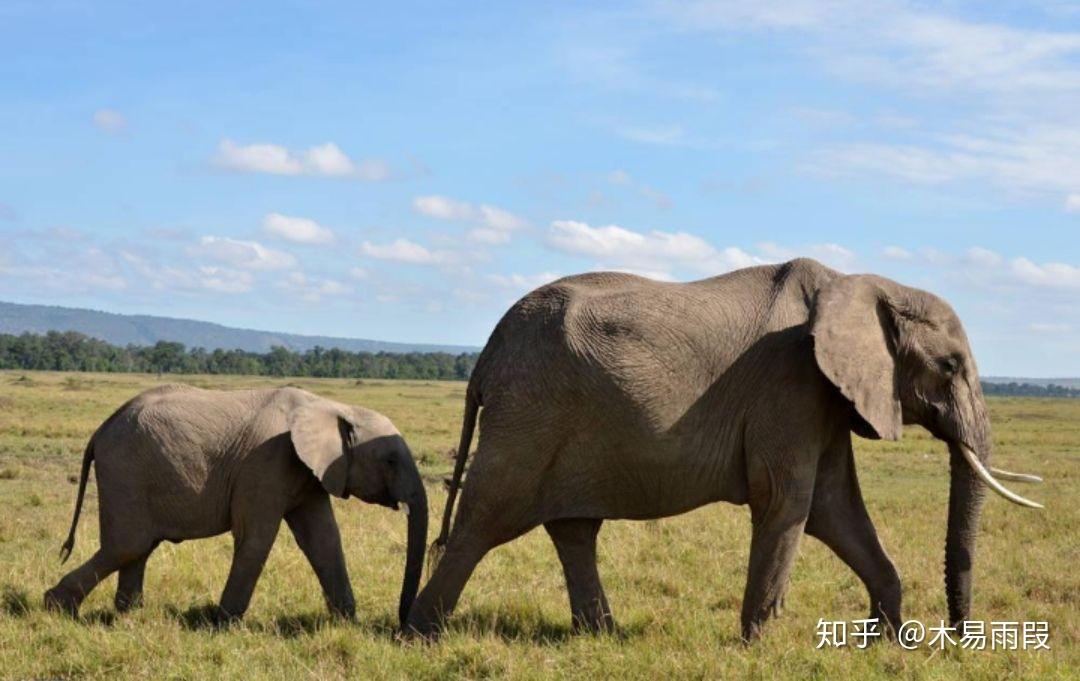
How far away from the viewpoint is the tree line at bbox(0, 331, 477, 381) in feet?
468

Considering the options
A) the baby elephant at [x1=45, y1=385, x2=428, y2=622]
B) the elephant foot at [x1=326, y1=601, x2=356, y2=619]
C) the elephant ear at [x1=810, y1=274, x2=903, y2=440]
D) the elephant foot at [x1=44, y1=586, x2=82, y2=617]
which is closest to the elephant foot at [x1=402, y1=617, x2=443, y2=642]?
the baby elephant at [x1=45, y1=385, x2=428, y2=622]

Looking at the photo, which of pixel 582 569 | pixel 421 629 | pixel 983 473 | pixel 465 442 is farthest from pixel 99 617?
pixel 983 473

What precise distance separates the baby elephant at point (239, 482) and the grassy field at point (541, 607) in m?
0.41

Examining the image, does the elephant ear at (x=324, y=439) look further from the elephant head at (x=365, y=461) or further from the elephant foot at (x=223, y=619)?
the elephant foot at (x=223, y=619)

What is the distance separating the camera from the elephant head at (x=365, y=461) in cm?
952

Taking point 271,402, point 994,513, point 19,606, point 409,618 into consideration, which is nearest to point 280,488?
point 271,402

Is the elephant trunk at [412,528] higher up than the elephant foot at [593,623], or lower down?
higher up

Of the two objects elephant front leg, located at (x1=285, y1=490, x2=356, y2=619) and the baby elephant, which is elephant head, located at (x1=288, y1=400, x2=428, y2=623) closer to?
the baby elephant

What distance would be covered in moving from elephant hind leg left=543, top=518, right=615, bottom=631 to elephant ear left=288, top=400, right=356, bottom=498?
172 cm

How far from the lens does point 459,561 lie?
8.76 metres

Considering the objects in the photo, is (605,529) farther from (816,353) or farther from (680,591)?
(816,353)

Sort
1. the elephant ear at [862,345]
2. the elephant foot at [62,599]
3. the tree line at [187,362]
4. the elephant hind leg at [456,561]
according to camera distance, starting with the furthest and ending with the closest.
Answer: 1. the tree line at [187,362]
2. the elephant foot at [62,599]
3. the elephant hind leg at [456,561]
4. the elephant ear at [862,345]

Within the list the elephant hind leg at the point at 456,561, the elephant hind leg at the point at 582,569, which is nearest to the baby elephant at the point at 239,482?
the elephant hind leg at the point at 456,561

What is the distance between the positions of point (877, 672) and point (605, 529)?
6755 mm
